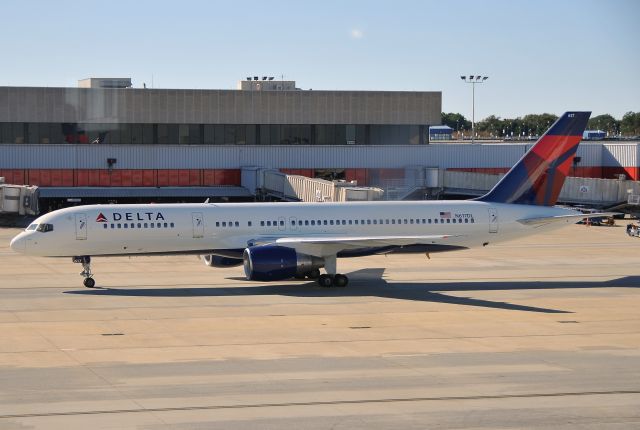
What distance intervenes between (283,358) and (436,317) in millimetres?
8986

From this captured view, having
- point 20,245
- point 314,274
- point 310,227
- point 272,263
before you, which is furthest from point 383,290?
point 20,245

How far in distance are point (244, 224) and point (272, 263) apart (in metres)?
3.52

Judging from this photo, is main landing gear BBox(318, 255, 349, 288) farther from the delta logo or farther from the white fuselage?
the delta logo

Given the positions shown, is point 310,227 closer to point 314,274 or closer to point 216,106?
point 314,274

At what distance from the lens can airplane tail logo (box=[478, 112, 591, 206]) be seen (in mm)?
49812

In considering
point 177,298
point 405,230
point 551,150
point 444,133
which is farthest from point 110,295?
point 444,133

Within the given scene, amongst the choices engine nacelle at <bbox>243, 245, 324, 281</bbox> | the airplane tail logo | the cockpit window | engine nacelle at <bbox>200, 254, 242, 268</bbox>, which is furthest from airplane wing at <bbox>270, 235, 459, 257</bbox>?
the cockpit window

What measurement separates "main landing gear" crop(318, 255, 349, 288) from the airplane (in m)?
0.04

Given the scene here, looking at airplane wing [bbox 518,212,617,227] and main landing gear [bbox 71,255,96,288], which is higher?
airplane wing [bbox 518,212,617,227]

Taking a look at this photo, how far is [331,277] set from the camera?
45.2 meters

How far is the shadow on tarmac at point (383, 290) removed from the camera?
1677 inches

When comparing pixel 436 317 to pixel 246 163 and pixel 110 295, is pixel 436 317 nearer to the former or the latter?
pixel 110 295

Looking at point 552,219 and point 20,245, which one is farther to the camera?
point 552,219

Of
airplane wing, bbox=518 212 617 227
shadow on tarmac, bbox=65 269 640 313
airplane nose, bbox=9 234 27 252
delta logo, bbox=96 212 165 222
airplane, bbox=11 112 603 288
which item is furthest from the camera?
airplane wing, bbox=518 212 617 227
